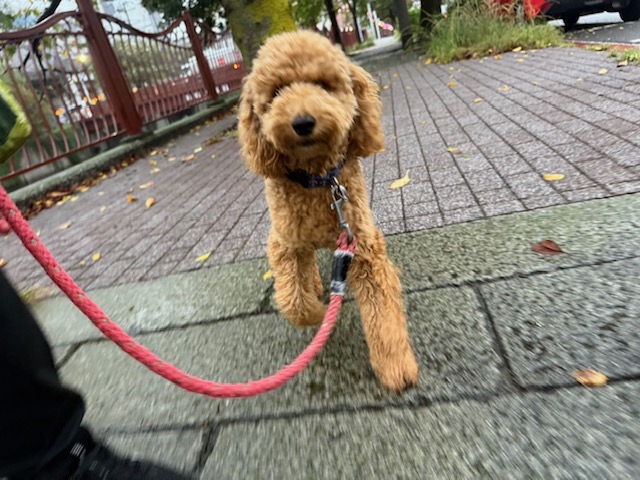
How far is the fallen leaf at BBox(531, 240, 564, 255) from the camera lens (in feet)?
6.52

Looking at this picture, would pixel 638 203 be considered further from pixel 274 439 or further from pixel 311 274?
pixel 274 439

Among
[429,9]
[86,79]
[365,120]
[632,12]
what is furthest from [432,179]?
[429,9]

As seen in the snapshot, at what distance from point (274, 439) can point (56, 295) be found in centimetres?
245

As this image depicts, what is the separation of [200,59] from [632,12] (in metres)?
9.98

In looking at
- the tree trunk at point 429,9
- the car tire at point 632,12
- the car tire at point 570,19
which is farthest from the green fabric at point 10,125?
the tree trunk at point 429,9

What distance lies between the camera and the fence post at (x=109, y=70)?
7016mm

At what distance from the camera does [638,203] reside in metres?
2.15

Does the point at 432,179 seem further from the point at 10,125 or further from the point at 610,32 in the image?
the point at 610,32

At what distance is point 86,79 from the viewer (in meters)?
6.95

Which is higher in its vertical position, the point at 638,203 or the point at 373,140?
the point at 373,140

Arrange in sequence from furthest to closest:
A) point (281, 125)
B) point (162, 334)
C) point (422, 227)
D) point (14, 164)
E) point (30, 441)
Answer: point (14, 164) < point (422, 227) < point (162, 334) < point (281, 125) < point (30, 441)

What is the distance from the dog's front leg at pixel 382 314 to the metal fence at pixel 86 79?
588cm

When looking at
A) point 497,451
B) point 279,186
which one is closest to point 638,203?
point 497,451

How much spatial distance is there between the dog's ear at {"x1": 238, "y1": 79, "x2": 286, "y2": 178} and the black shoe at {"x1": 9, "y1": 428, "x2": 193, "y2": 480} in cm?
117
